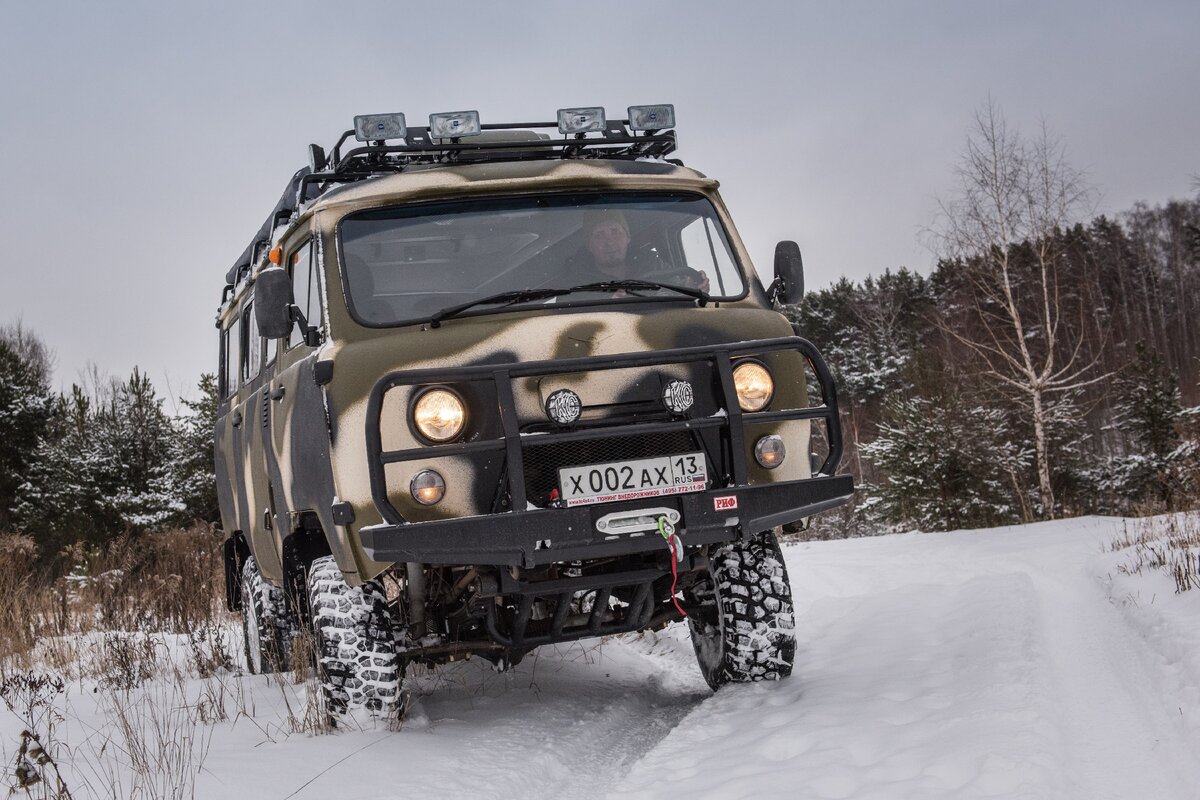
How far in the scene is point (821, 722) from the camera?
424 cm

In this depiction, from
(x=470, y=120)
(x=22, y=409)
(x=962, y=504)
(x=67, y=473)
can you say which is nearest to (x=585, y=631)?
(x=470, y=120)

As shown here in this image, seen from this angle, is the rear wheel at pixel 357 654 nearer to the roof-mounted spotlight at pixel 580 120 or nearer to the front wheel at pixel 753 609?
the front wheel at pixel 753 609

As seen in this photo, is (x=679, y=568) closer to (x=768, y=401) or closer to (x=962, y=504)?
(x=768, y=401)

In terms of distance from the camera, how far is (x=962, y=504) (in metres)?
18.8

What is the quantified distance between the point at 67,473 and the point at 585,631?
71.9ft

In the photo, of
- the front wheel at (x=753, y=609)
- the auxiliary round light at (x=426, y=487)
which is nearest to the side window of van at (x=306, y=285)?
the auxiliary round light at (x=426, y=487)

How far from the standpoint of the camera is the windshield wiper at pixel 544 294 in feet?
14.9

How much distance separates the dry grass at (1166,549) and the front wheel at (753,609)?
2.92 metres

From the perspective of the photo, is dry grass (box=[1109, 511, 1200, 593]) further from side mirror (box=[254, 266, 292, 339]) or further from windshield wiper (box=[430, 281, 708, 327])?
side mirror (box=[254, 266, 292, 339])

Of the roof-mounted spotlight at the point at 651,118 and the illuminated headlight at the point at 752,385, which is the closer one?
the illuminated headlight at the point at 752,385

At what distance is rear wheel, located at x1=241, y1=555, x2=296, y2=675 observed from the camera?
6492mm

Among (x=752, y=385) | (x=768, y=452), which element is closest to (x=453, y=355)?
(x=752, y=385)

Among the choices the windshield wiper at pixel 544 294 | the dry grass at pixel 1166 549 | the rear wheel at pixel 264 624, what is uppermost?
the windshield wiper at pixel 544 294

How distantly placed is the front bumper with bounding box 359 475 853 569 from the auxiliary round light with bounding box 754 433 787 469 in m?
0.15
